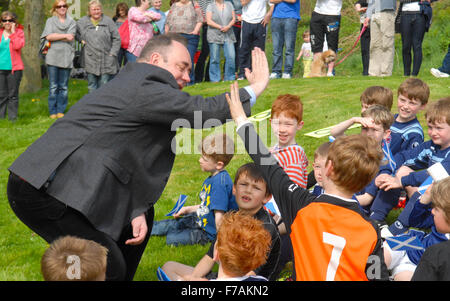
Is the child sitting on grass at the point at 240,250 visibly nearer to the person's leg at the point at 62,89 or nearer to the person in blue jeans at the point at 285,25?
the person's leg at the point at 62,89

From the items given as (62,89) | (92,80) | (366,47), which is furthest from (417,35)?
(62,89)

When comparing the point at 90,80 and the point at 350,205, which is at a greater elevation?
the point at 350,205

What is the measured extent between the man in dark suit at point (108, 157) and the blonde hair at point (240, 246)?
0.74m

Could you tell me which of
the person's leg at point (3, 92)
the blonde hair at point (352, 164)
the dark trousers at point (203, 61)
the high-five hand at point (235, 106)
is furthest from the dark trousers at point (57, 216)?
the dark trousers at point (203, 61)

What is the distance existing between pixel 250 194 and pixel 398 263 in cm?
136

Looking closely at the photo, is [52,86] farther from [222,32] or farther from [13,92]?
[222,32]

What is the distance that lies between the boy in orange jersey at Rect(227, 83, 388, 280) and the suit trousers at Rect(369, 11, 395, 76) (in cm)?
900

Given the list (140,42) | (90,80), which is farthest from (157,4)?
(90,80)

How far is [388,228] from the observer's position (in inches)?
217

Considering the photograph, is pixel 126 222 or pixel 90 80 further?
pixel 90 80

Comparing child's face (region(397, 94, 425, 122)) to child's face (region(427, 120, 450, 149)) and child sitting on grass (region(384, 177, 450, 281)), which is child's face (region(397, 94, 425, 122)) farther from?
child sitting on grass (region(384, 177, 450, 281))

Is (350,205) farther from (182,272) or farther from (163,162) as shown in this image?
(182,272)

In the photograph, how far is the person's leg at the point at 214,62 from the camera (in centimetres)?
1345
